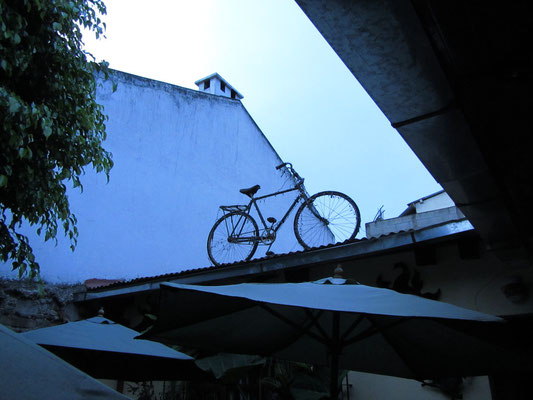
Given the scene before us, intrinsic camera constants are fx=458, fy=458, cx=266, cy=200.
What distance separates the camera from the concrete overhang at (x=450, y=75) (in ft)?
6.26

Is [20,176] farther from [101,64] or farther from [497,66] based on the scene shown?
[497,66]

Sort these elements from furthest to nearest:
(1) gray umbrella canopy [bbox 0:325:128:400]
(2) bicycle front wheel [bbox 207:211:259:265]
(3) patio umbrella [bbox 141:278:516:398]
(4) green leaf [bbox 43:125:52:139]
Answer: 1. (2) bicycle front wheel [bbox 207:211:259:265]
2. (4) green leaf [bbox 43:125:52:139]
3. (3) patio umbrella [bbox 141:278:516:398]
4. (1) gray umbrella canopy [bbox 0:325:128:400]

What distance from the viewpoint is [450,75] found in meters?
2.27

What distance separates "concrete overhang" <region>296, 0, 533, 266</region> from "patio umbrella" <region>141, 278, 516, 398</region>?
940 millimetres

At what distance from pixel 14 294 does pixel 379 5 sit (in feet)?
24.4

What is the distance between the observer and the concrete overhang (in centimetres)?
191

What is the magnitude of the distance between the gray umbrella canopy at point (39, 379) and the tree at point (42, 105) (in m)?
3.36

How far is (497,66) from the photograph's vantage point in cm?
220

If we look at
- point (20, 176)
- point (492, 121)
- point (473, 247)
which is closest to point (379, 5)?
point (492, 121)

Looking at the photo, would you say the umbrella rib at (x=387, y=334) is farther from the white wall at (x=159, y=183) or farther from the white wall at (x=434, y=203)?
the white wall at (x=434, y=203)

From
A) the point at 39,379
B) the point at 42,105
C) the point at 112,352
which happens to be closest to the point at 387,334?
the point at 112,352

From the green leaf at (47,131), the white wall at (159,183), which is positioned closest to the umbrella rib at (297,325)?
the green leaf at (47,131)

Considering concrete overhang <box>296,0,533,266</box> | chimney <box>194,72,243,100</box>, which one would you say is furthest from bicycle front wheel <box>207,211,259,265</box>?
chimney <box>194,72,243,100</box>

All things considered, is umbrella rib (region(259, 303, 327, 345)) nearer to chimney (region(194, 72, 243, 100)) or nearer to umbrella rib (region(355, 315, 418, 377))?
umbrella rib (region(355, 315, 418, 377))
